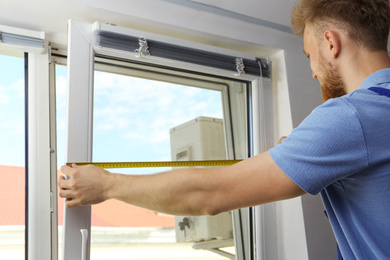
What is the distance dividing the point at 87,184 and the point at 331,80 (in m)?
0.95

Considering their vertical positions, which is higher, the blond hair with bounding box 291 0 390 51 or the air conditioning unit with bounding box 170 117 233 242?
the blond hair with bounding box 291 0 390 51

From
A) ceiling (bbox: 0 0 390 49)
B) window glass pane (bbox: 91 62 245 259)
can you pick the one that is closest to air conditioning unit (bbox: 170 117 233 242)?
window glass pane (bbox: 91 62 245 259)

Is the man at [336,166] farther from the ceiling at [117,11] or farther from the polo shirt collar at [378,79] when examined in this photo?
the ceiling at [117,11]

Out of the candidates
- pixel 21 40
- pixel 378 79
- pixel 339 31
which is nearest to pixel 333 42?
pixel 339 31

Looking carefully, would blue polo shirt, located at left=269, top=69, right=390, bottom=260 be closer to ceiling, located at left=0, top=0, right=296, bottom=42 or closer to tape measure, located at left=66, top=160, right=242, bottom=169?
tape measure, located at left=66, top=160, right=242, bottom=169

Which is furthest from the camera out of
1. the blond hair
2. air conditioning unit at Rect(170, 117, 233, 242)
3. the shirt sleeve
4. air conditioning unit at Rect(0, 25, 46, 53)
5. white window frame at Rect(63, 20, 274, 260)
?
air conditioning unit at Rect(170, 117, 233, 242)

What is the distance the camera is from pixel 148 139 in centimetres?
237

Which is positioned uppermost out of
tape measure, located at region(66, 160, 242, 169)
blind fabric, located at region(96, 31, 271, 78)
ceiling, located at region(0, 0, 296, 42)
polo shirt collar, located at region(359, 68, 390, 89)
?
→ ceiling, located at region(0, 0, 296, 42)

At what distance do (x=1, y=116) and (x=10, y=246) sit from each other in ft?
2.18

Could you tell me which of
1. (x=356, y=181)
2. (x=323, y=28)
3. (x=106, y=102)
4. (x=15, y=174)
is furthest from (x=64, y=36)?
(x=356, y=181)

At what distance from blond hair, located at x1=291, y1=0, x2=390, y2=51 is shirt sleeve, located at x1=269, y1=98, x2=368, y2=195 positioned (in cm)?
44

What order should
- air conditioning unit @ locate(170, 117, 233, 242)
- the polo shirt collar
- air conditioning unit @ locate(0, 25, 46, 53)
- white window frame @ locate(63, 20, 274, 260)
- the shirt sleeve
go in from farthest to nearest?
1. air conditioning unit @ locate(170, 117, 233, 242)
2. air conditioning unit @ locate(0, 25, 46, 53)
3. white window frame @ locate(63, 20, 274, 260)
4. the polo shirt collar
5. the shirt sleeve

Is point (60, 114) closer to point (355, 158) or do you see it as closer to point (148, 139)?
point (148, 139)

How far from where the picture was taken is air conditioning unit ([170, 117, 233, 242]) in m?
2.41
